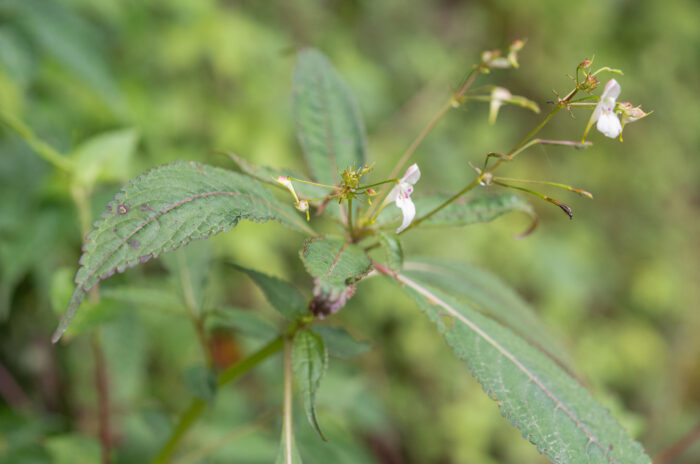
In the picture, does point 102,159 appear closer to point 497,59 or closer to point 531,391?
point 497,59

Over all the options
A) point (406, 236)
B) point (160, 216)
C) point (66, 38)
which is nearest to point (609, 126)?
point (160, 216)

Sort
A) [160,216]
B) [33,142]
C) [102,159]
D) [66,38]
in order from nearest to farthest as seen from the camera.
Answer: [160,216], [33,142], [102,159], [66,38]

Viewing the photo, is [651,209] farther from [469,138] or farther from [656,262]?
[469,138]

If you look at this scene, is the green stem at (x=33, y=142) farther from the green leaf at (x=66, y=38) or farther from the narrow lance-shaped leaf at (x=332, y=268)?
the narrow lance-shaped leaf at (x=332, y=268)

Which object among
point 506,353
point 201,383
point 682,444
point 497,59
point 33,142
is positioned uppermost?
point 33,142

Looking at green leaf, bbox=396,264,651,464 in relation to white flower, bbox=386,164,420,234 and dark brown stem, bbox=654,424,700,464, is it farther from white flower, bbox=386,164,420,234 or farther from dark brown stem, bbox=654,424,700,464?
dark brown stem, bbox=654,424,700,464

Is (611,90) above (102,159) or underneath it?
underneath
